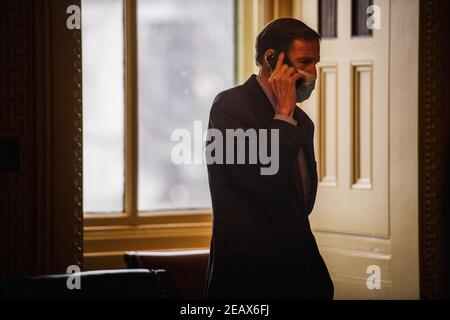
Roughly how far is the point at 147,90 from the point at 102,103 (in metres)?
0.21

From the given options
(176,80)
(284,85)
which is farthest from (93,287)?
(176,80)

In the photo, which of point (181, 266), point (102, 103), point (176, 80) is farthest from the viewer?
point (176, 80)

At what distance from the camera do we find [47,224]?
10.9 ft

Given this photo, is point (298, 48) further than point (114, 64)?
No

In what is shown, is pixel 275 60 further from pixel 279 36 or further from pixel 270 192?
pixel 270 192

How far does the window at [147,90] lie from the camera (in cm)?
390

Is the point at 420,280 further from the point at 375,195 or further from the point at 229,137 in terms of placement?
the point at 229,137

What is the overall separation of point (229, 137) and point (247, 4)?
1.10 meters

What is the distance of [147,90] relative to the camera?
3.97m

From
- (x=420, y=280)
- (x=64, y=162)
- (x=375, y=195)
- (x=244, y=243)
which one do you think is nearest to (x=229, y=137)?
(x=244, y=243)

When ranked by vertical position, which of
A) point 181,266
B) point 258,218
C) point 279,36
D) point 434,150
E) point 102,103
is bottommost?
point 181,266

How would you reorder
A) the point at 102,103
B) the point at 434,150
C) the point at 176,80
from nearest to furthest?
the point at 434,150, the point at 102,103, the point at 176,80

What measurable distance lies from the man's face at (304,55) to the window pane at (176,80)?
2.96 ft
